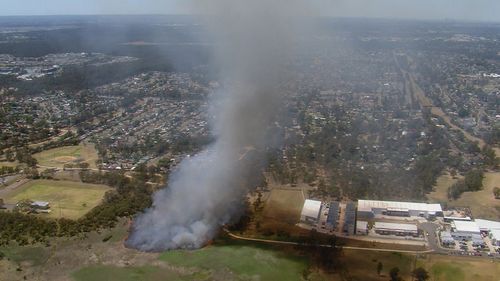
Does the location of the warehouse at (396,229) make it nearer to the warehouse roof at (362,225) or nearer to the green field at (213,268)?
the warehouse roof at (362,225)

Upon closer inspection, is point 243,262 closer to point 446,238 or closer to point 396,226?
point 396,226

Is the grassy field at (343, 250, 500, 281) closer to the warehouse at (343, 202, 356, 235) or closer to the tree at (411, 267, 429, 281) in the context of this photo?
the tree at (411, 267, 429, 281)

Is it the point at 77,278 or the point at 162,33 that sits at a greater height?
the point at 162,33

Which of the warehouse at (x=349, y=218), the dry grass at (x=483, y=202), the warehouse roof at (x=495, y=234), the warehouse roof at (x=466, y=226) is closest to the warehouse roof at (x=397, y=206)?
the warehouse at (x=349, y=218)

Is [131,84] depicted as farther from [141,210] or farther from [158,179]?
[141,210]

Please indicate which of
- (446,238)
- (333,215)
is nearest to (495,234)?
(446,238)

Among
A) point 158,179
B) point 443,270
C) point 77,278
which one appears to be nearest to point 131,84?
point 158,179
